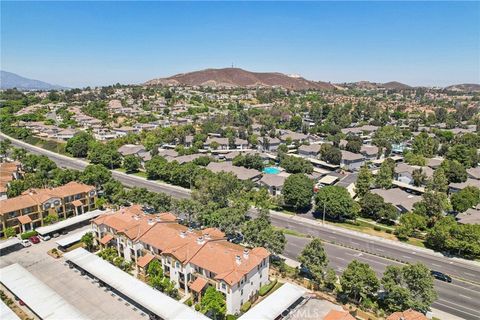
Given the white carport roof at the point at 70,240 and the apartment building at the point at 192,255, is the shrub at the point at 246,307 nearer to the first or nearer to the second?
the apartment building at the point at 192,255

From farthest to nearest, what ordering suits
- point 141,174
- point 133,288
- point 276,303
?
point 141,174 < point 133,288 < point 276,303

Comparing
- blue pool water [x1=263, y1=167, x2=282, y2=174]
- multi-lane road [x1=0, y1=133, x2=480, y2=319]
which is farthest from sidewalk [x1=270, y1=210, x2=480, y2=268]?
blue pool water [x1=263, y1=167, x2=282, y2=174]

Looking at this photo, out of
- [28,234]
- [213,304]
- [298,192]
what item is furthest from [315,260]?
[28,234]

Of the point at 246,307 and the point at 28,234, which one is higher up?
the point at 28,234

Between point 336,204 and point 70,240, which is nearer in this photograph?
point 70,240

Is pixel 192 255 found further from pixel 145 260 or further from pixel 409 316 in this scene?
pixel 409 316

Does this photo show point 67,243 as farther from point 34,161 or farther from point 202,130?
point 202,130

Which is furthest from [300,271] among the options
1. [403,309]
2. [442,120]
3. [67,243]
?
[442,120]
